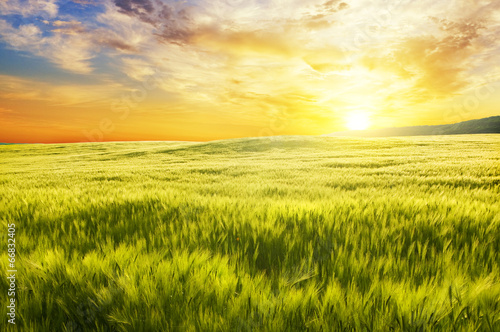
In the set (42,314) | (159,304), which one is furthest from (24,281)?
(159,304)

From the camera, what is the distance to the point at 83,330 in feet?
4.15

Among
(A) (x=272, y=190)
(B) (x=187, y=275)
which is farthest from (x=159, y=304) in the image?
(A) (x=272, y=190)

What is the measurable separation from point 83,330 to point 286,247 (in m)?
1.50

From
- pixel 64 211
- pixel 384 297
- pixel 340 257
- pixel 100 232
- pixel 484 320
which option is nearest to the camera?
pixel 484 320

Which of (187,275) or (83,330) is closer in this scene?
(83,330)

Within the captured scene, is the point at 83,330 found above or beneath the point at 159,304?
beneath

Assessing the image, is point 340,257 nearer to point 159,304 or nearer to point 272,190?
point 159,304

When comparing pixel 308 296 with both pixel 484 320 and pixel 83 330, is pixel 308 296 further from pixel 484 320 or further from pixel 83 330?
pixel 83 330

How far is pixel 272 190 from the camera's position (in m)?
6.01

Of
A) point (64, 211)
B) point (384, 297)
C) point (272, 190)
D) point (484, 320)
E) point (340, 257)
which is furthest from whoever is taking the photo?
point (272, 190)

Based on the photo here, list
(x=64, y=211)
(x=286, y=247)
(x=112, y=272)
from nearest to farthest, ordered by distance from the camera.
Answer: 1. (x=112, y=272)
2. (x=286, y=247)
3. (x=64, y=211)

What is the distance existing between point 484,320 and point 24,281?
262 cm

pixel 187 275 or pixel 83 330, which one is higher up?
pixel 187 275

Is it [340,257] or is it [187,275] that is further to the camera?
[340,257]
